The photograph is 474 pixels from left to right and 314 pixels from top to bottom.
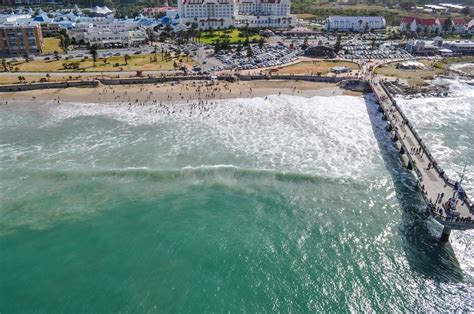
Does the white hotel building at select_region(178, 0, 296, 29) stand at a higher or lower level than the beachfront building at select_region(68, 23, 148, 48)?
higher

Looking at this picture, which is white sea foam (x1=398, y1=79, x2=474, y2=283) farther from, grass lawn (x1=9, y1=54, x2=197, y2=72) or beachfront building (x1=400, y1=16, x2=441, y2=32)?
beachfront building (x1=400, y1=16, x2=441, y2=32)

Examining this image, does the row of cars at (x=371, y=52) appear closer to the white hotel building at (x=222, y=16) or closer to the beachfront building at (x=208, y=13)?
the white hotel building at (x=222, y=16)

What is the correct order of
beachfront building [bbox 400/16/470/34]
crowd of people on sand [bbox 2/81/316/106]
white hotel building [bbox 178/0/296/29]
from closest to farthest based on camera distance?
crowd of people on sand [bbox 2/81/316/106] → beachfront building [bbox 400/16/470/34] → white hotel building [bbox 178/0/296/29]

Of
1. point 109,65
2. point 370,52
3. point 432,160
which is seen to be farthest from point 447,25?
point 109,65

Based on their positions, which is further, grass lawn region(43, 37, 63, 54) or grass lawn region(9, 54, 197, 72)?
grass lawn region(43, 37, 63, 54)

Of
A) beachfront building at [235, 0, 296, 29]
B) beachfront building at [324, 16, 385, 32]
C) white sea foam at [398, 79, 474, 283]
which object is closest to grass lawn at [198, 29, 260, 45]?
beachfront building at [235, 0, 296, 29]
